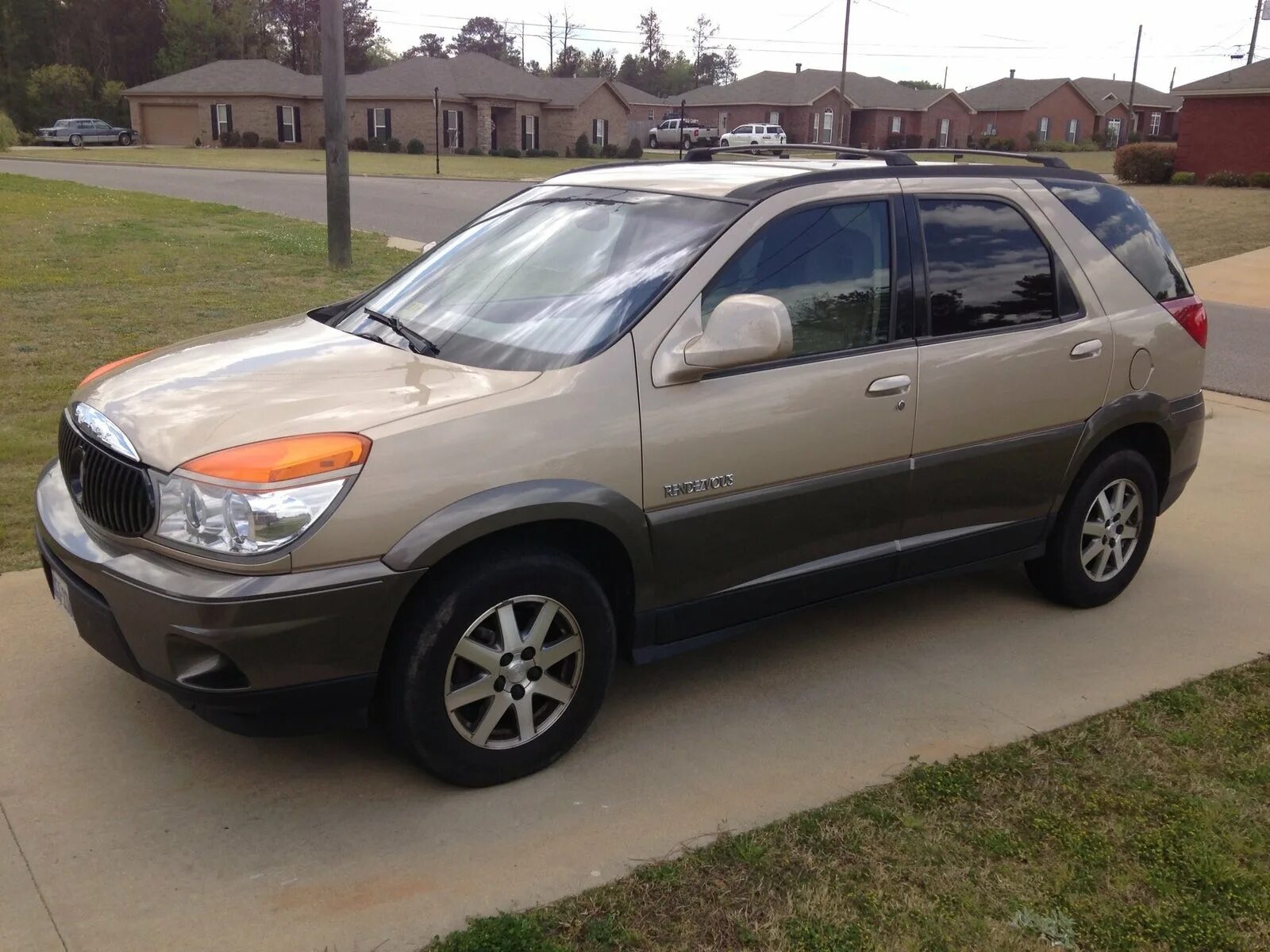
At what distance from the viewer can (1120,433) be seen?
5.10 metres

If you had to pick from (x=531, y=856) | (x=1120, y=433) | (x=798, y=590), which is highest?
(x=1120, y=433)

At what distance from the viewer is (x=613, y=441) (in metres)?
3.58

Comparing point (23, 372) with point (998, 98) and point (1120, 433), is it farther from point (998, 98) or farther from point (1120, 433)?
point (998, 98)

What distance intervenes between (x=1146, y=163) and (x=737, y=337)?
3986cm

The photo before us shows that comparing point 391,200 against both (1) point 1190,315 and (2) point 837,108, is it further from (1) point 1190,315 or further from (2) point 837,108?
(2) point 837,108

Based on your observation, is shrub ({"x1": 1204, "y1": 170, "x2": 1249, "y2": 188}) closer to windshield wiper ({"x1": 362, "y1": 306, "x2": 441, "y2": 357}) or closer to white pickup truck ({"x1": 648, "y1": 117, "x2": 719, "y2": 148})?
white pickup truck ({"x1": 648, "y1": 117, "x2": 719, "y2": 148})

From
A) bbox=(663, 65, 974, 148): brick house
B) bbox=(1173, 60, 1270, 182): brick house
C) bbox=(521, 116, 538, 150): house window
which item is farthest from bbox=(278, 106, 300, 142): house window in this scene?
bbox=(1173, 60, 1270, 182): brick house

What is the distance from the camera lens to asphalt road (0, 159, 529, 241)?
22.9 m

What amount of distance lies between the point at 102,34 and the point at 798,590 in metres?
90.8

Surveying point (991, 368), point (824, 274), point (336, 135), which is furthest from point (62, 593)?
point (336, 135)

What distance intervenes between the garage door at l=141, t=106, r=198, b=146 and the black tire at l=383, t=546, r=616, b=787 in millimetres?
69348

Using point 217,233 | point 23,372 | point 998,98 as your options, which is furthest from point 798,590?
point 998,98

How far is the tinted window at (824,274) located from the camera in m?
3.98

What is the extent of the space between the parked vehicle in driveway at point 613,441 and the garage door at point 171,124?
68.1 metres
